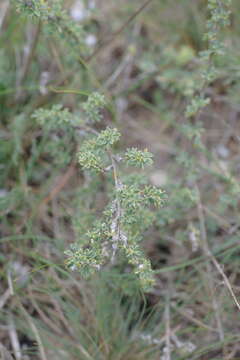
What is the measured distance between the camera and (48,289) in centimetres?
211

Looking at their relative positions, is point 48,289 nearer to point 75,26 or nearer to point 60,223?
point 60,223

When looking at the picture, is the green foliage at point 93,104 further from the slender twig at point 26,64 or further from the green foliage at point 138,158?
the slender twig at point 26,64

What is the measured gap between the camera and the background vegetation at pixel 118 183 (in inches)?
80.1

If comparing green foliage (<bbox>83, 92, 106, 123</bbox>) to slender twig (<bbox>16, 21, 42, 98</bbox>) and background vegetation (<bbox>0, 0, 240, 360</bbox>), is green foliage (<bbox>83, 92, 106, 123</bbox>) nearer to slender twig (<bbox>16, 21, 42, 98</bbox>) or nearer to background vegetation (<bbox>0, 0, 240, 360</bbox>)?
background vegetation (<bbox>0, 0, 240, 360</bbox>)

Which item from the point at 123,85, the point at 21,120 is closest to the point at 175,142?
the point at 123,85

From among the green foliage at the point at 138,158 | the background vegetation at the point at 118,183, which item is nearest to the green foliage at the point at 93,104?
the background vegetation at the point at 118,183

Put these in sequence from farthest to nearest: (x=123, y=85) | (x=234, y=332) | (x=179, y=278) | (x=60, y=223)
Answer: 1. (x=123, y=85)
2. (x=60, y=223)
3. (x=179, y=278)
4. (x=234, y=332)

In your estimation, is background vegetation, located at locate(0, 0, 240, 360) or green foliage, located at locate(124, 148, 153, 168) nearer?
green foliage, located at locate(124, 148, 153, 168)

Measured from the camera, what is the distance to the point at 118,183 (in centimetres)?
163

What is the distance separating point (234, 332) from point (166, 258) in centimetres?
56

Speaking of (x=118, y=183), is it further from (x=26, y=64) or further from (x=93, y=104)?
(x=26, y=64)

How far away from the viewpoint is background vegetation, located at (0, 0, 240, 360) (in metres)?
2.04

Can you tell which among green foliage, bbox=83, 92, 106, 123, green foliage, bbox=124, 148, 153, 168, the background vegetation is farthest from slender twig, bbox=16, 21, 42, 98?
green foliage, bbox=124, 148, 153, 168

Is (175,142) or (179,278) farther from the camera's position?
(175,142)
